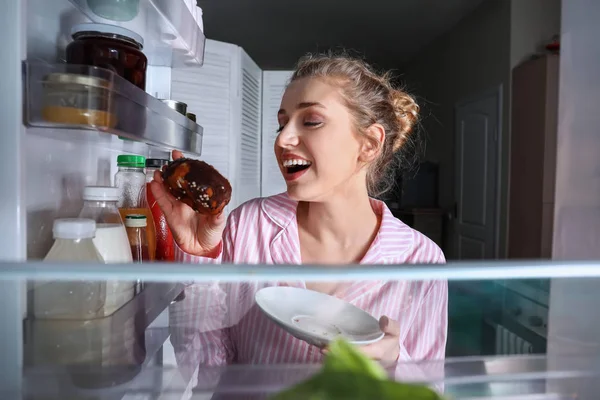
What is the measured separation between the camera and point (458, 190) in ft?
12.0

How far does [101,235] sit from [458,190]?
339 centimetres

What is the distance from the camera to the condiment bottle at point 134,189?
84 cm

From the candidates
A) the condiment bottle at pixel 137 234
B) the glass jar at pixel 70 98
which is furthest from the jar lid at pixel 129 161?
the glass jar at pixel 70 98

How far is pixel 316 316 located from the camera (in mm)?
360

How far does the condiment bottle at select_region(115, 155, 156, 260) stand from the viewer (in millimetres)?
837

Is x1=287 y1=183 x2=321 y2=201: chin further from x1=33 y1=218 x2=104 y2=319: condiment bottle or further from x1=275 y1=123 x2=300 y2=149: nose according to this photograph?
x1=33 y1=218 x2=104 y2=319: condiment bottle

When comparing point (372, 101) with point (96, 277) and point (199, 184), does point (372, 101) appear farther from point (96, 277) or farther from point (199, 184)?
point (96, 277)

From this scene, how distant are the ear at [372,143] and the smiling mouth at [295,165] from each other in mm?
172

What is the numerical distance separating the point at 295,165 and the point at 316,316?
2.53 feet

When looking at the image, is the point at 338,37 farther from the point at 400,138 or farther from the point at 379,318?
the point at 379,318

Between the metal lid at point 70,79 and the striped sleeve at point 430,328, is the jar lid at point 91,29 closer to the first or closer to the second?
the metal lid at point 70,79

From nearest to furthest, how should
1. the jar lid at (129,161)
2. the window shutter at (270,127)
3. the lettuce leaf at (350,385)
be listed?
the lettuce leaf at (350,385), the jar lid at (129,161), the window shutter at (270,127)

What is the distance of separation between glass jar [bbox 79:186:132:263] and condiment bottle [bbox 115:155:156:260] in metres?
0.18

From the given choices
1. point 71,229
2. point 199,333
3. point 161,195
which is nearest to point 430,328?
→ point 199,333
